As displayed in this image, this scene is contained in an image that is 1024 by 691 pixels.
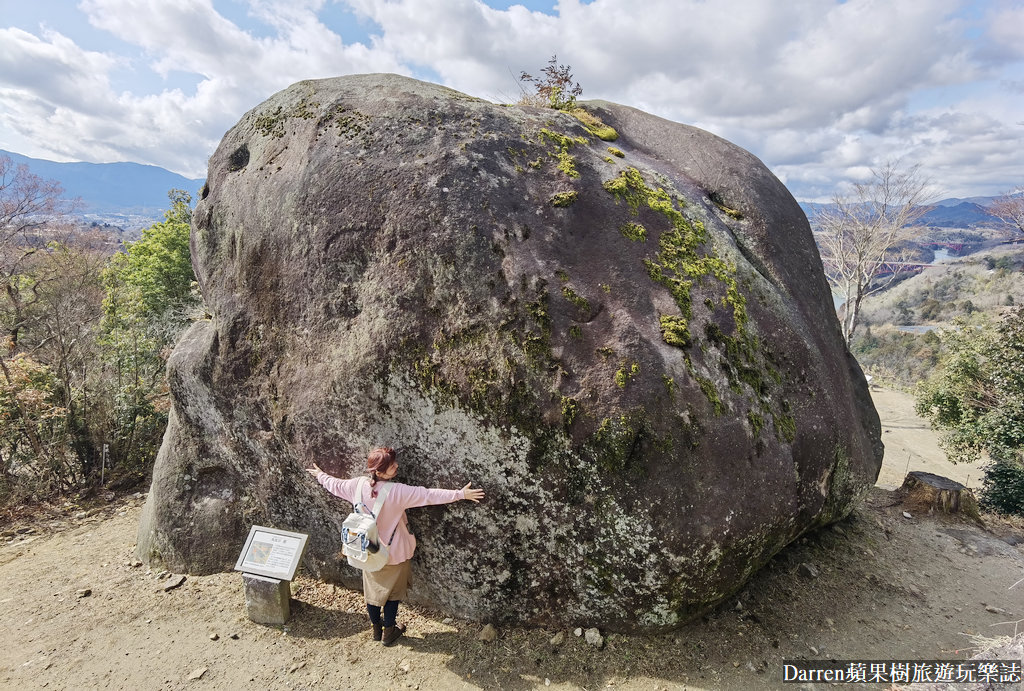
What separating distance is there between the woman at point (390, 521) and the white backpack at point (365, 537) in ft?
0.15

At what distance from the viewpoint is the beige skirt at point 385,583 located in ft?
16.7

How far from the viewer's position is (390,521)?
16.3ft

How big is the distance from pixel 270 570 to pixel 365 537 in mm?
1500

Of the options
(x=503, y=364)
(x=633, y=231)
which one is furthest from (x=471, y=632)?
(x=633, y=231)

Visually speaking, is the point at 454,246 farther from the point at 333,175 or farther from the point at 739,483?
the point at 739,483

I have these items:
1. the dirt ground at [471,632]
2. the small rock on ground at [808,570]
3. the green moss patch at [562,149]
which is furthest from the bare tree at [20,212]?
the small rock on ground at [808,570]

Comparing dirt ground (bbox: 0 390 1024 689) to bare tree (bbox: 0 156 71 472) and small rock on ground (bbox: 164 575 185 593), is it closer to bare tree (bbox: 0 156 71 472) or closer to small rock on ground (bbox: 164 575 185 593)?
small rock on ground (bbox: 164 575 185 593)

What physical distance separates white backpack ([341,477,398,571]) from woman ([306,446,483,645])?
5 cm

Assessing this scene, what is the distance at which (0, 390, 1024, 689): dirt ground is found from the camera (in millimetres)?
4891

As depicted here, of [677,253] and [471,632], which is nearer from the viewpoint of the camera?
[471,632]

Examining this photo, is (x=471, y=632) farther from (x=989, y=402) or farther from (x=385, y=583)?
(x=989, y=402)

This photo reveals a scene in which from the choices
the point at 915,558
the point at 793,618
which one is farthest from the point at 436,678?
the point at 915,558

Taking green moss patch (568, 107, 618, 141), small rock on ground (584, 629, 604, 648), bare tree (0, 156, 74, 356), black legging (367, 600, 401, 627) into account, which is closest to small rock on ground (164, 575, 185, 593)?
black legging (367, 600, 401, 627)

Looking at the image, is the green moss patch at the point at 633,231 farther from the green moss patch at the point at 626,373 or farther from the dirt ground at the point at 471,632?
the dirt ground at the point at 471,632
